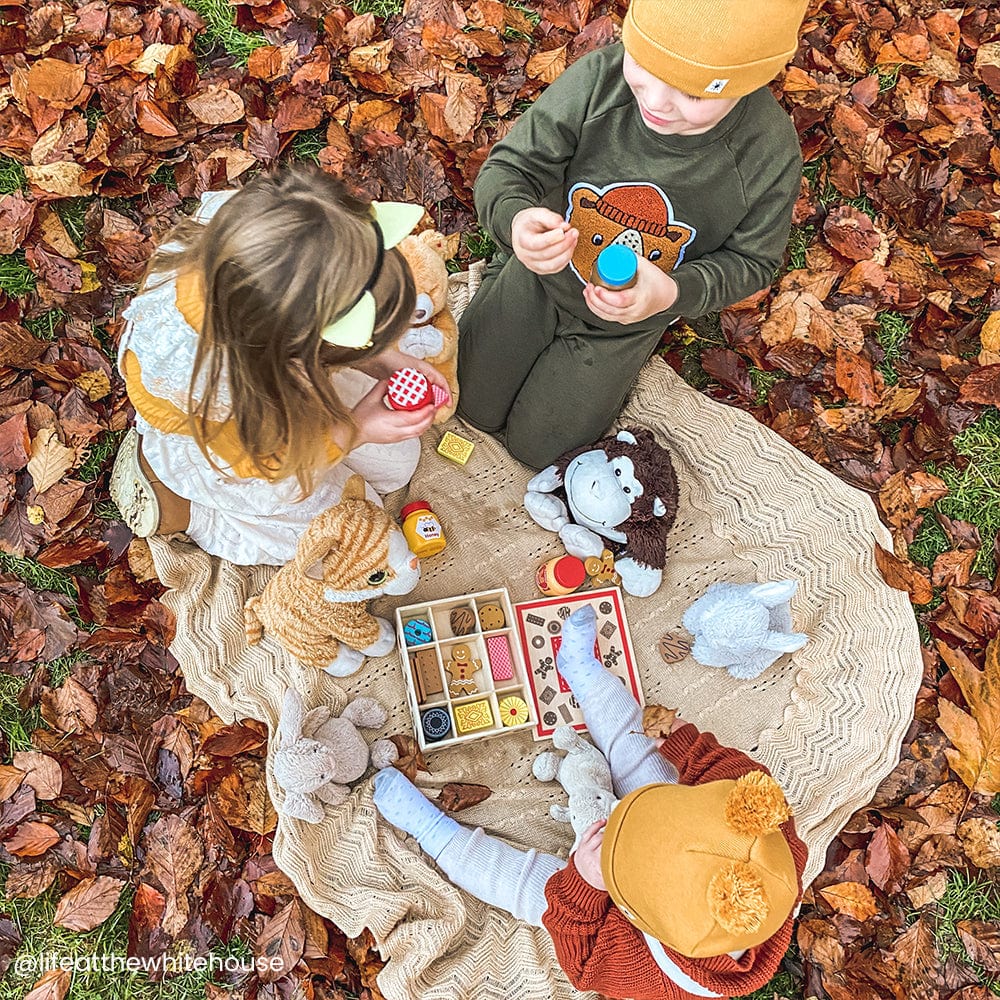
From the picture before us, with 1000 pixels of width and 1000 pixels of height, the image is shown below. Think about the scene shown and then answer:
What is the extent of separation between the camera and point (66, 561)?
1.94 metres

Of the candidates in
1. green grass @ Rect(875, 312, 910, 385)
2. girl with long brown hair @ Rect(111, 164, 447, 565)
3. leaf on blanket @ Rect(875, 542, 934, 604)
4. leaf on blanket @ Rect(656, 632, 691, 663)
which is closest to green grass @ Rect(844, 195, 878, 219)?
green grass @ Rect(875, 312, 910, 385)

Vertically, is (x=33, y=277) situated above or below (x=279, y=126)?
below

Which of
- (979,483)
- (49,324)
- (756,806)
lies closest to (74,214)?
(49,324)

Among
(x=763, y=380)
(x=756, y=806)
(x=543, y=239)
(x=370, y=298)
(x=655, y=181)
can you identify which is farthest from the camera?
(x=763, y=380)

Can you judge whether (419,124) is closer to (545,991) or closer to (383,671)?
(383,671)

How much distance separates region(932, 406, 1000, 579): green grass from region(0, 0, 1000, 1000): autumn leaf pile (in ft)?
0.05

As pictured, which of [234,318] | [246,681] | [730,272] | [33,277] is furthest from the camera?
[33,277]

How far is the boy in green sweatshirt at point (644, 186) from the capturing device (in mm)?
1250

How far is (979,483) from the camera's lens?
2180 mm

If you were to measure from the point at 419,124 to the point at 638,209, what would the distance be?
3.02 feet

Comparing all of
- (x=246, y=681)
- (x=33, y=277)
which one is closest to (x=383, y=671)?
(x=246, y=681)

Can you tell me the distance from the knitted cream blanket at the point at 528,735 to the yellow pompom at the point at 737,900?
617 mm

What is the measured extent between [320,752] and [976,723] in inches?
60.9

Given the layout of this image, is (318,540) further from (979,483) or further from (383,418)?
(979,483)
